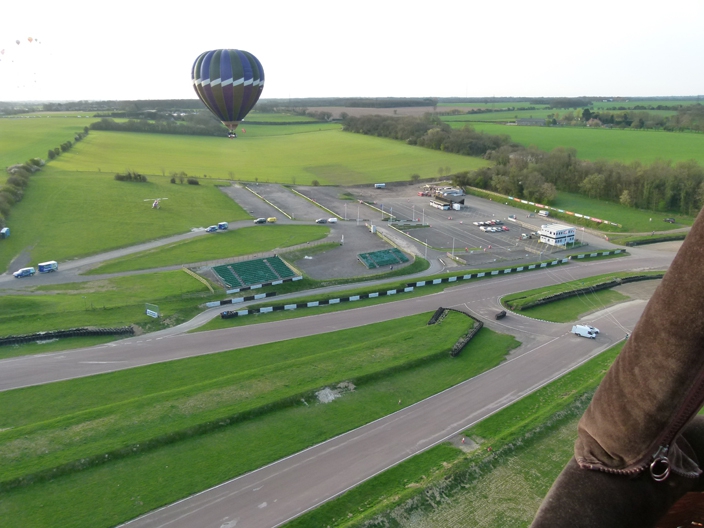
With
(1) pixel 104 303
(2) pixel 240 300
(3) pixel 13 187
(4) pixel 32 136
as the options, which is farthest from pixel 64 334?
(4) pixel 32 136

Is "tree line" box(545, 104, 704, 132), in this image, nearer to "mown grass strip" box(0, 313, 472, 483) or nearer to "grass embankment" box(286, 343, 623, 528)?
"mown grass strip" box(0, 313, 472, 483)

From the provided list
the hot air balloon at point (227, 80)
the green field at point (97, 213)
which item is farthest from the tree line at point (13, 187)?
the hot air balloon at point (227, 80)

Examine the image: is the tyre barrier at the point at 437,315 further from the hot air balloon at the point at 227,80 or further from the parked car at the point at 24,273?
the parked car at the point at 24,273

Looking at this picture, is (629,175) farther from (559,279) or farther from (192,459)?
(192,459)

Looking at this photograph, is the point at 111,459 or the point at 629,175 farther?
the point at 629,175

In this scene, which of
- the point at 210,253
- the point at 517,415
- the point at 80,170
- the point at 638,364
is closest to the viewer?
the point at 638,364

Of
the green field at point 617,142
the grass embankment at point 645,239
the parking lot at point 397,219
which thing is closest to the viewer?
the parking lot at point 397,219

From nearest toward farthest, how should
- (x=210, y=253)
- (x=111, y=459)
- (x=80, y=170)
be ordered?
(x=111, y=459), (x=210, y=253), (x=80, y=170)

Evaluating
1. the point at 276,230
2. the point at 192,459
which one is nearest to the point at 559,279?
the point at 276,230
